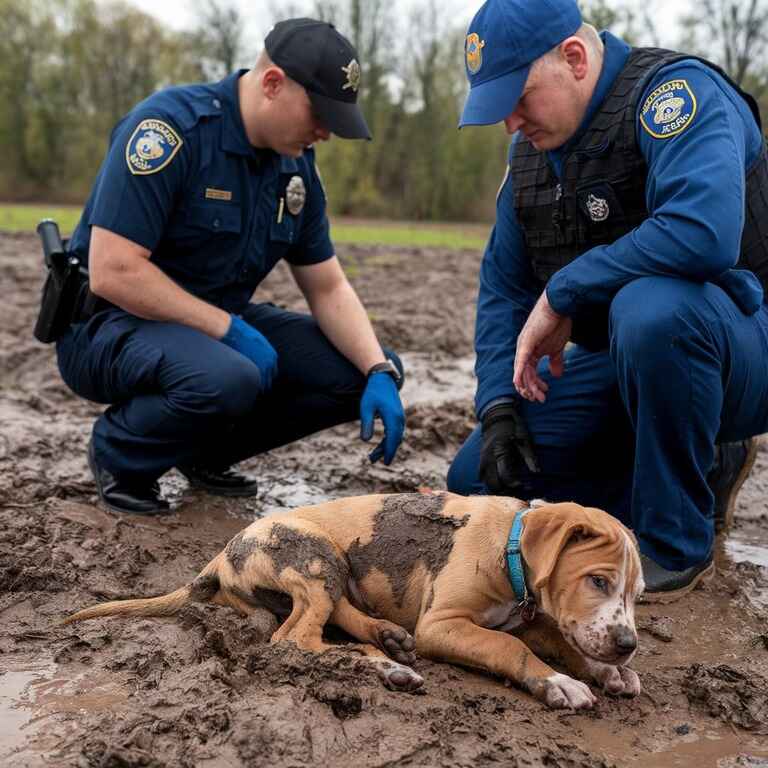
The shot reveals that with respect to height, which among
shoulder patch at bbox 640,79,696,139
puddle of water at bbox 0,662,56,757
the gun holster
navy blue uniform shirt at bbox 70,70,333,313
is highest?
shoulder patch at bbox 640,79,696,139

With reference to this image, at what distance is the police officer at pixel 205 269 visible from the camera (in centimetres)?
476

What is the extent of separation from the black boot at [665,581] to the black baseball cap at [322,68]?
103 inches

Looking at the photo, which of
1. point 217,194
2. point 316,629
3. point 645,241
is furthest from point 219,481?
point 645,241

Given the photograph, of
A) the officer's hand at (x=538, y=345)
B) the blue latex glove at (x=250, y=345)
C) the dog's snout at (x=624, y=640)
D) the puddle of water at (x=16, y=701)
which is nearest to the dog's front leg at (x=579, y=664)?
the dog's snout at (x=624, y=640)

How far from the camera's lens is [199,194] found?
195 inches

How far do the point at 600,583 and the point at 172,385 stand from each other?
2505 millimetres

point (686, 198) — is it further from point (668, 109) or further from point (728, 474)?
point (728, 474)

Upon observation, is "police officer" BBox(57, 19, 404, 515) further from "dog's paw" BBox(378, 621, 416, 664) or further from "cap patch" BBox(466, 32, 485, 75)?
"dog's paw" BBox(378, 621, 416, 664)

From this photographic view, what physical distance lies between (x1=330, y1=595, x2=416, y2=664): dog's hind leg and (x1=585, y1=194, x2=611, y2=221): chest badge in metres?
2.04

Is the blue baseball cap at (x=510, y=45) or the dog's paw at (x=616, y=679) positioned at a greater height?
the blue baseball cap at (x=510, y=45)

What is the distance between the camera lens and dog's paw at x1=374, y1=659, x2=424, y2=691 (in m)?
3.03

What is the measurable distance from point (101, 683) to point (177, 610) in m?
0.54

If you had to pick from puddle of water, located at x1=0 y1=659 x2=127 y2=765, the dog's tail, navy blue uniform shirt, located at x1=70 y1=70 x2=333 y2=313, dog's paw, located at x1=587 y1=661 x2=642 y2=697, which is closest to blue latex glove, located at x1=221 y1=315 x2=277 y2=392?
navy blue uniform shirt, located at x1=70 y1=70 x2=333 y2=313

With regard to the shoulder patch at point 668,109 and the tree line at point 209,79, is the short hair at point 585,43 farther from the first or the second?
the tree line at point 209,79
